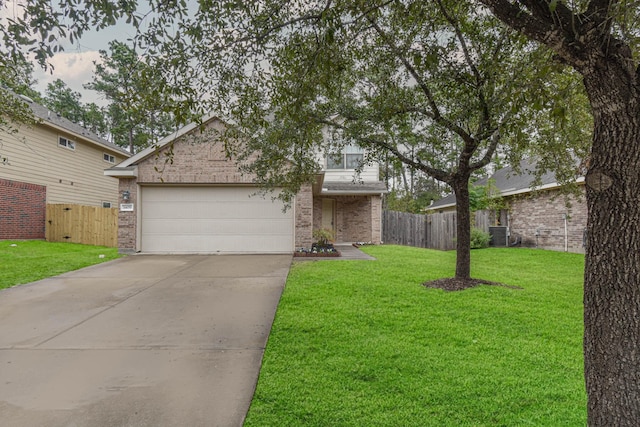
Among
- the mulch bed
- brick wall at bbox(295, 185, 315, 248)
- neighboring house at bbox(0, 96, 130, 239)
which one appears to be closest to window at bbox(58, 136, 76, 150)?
neighboring house at bbox(0, 96, 130, 239)

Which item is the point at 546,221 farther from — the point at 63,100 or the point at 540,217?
the point at 63,100

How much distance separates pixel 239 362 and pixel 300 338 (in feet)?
2.57

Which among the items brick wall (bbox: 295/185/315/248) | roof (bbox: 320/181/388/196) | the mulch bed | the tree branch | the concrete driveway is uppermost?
the tree branch

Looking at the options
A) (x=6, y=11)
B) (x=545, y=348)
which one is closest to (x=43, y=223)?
(x=6, y=11)

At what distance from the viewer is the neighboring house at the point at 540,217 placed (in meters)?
12.2

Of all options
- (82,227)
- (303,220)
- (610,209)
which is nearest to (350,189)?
(303,220)

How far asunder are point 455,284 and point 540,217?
987cm

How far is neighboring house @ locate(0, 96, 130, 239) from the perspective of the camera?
13.6 m

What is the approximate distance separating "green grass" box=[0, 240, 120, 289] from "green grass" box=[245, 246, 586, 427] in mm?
5960

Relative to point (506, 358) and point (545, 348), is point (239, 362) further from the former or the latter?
point (545, 348)

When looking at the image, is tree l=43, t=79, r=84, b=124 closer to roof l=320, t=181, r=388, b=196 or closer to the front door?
the front door

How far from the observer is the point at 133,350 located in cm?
367

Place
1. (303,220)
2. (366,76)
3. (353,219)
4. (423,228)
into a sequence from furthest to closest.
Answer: (353,219)
(423,228)
(303,220)
(366,76)

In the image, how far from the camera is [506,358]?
339cm
